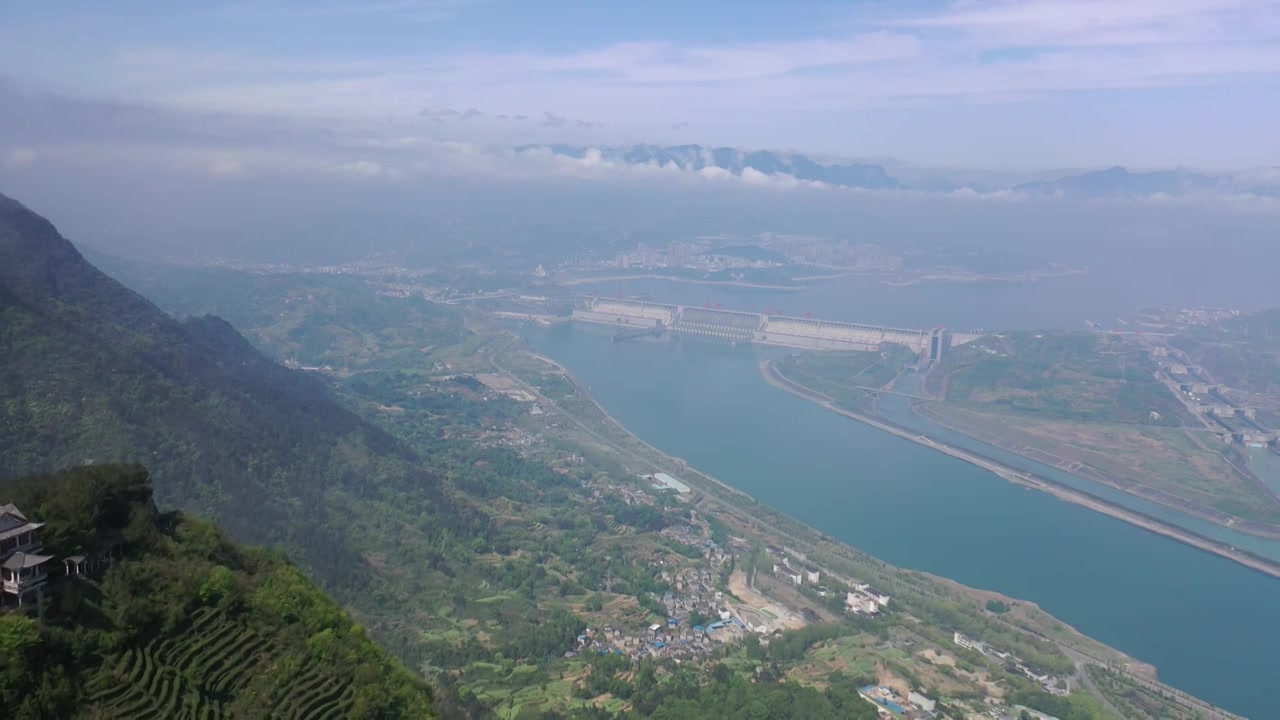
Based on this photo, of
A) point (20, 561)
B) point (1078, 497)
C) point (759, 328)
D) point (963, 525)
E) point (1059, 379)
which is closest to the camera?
point (20, 561)

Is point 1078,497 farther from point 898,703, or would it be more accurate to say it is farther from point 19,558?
point 19,558

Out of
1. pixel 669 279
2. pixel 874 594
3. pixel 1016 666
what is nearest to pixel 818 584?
pixel 874 594

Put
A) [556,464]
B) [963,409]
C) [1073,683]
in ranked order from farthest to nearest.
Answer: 1. [963,409]
2. [556,464]
3. [1073,683]

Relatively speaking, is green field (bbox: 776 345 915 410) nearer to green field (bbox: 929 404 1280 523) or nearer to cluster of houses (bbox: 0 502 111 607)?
green field (bbox: 929 404 1280 523)

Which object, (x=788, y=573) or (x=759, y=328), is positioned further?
(x=759, y=328)

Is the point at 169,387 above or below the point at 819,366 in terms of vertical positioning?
above

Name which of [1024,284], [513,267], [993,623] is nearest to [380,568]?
[993,623]

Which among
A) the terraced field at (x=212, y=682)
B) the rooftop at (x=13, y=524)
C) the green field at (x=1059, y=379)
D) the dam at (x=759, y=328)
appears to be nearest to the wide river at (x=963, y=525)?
the green field at (x=1059, y=379)

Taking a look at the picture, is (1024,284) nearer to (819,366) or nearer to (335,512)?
(819,366)
